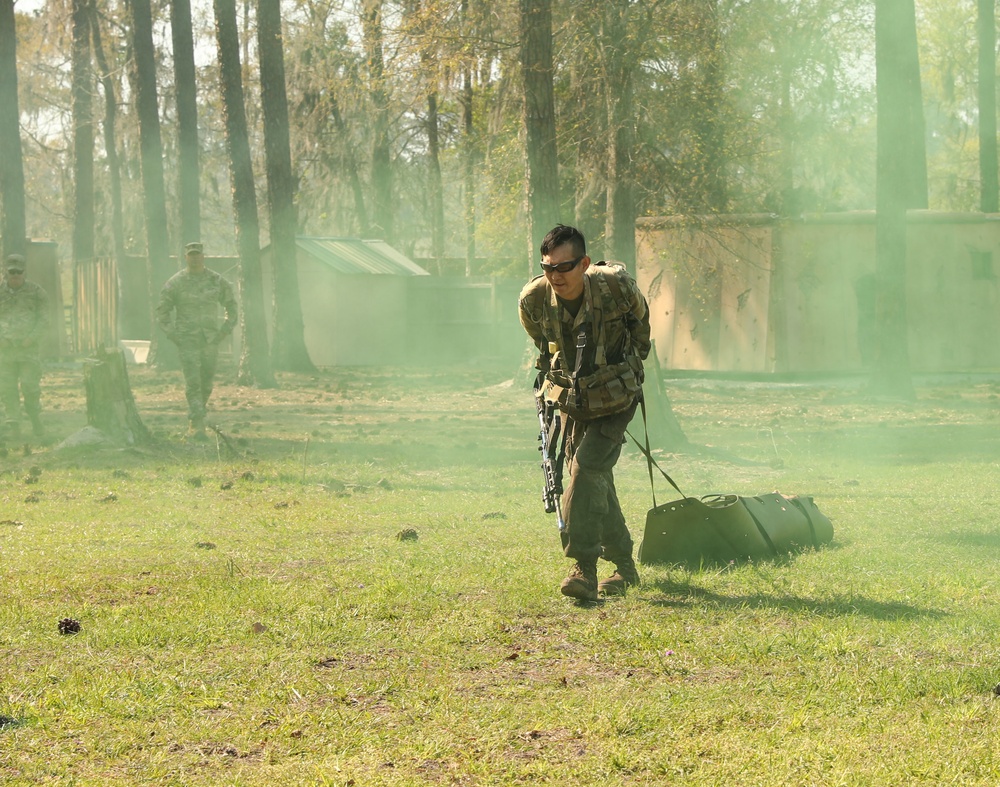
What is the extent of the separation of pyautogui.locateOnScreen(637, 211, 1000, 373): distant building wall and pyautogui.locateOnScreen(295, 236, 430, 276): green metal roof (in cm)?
855

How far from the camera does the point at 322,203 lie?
138 feet

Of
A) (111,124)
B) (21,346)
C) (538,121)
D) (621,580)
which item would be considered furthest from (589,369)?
(111,124)

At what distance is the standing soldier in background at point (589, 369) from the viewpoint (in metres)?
6.37

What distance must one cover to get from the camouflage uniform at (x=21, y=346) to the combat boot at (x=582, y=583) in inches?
410

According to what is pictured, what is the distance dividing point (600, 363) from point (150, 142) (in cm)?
2567

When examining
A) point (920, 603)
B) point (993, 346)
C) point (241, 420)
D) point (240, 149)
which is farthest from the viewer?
point (993, 346)

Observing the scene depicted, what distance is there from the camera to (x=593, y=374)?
21.2 ft

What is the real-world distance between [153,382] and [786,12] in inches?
530

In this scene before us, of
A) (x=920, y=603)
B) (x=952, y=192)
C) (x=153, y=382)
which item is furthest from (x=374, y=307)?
(x=920, y=603)

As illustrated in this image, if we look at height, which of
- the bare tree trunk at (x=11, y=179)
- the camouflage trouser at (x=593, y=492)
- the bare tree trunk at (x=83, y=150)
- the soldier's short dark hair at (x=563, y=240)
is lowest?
the camouflage trouser at (x=593, y=492)

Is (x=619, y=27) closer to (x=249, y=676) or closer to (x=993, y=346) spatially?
(x=993, y=346)

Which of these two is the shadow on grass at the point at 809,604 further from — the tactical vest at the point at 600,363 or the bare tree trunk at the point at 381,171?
the bare tree trunk at the point at 381,171

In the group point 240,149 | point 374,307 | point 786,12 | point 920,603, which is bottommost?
point 920,603

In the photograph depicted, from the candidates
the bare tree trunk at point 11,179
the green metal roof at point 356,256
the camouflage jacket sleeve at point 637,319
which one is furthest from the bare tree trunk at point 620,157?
the camouflage jacket sleeve at point 637,319
